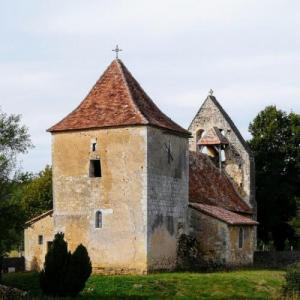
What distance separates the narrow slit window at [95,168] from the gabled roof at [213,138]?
1418 centimetres

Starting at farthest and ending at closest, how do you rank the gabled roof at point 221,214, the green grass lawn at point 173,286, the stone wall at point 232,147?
the stone wall at point 232,147
the gabled roof at point 221,214
the green grass lawn at point 173,286

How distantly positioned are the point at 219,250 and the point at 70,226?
7.73 m

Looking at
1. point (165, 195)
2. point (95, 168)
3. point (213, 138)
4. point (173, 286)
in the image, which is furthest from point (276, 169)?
point (173, 286)

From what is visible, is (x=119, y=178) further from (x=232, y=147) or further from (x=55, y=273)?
(x=232, y=147)

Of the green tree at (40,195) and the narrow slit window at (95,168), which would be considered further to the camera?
the green tree at (40,195)

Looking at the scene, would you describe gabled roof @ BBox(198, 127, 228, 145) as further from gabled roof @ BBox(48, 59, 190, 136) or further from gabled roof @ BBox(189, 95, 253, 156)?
gabled roof @ BBox(48, 59, 190, 136)

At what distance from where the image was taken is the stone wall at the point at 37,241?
47.5 metres

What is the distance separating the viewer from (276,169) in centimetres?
6059

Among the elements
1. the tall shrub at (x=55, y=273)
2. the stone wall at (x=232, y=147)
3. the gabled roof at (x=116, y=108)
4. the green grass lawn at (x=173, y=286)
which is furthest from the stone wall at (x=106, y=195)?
the stone wall at (x=232, y=147)

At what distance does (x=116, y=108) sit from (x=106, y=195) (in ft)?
13.9

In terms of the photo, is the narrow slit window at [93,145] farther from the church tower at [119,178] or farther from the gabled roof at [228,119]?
the gabled roof at [228,119]

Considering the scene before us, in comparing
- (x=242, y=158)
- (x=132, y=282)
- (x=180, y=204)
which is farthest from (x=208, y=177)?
(x=132, y=282)

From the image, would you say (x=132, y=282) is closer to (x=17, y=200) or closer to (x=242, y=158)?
(x=17, y=200)

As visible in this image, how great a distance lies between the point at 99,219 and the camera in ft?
140
